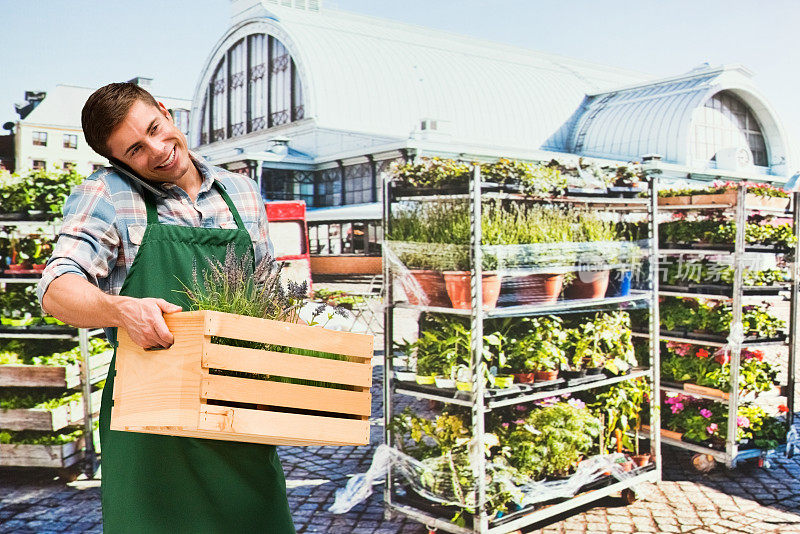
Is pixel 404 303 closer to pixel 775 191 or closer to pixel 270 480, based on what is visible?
pixel 270 480

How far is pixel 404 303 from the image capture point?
4062 mm

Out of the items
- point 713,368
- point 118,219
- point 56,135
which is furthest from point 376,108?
point 118,219

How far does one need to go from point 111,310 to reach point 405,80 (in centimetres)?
995

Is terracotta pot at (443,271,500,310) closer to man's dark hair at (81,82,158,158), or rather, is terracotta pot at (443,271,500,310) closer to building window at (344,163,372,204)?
man's dark hair at (81,82,158,158)

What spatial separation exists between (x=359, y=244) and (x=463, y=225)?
4510 millimetres

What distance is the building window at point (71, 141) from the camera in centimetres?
533

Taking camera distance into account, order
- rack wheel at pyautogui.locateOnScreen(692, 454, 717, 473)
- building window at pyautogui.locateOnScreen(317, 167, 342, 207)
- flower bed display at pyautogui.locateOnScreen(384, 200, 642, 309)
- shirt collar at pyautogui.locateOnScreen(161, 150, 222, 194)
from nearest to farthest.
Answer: shirt collar at pyautogui.locateOnScreen(161, 150, 222, 194), flower bed display at pyautogui.locateOnScreen(384, 200, 642, 309), rack wheel at pyautogui.locateOnScreen(692, 454, 717, 473), building window at pyautogui.locateOnScreen(317, 167, 342, 207)

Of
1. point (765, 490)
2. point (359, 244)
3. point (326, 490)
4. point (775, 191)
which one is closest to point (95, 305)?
point (326, 490)

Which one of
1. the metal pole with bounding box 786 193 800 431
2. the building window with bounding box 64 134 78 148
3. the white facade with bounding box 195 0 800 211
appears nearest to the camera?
the metal pole with bounding box 786 193 800 431

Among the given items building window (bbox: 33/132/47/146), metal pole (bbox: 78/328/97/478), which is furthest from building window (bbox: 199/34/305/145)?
metal pole (bbox: 78/328/97/478)

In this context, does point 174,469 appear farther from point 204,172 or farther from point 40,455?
point 40,455

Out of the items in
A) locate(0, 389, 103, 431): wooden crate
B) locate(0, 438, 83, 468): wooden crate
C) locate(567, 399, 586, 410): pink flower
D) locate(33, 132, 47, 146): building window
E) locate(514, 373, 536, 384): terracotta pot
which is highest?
locate(33, 132, 47, 146): building window

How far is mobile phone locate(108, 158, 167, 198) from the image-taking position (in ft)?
6.04

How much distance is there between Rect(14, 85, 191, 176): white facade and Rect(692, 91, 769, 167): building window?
30.7ft
